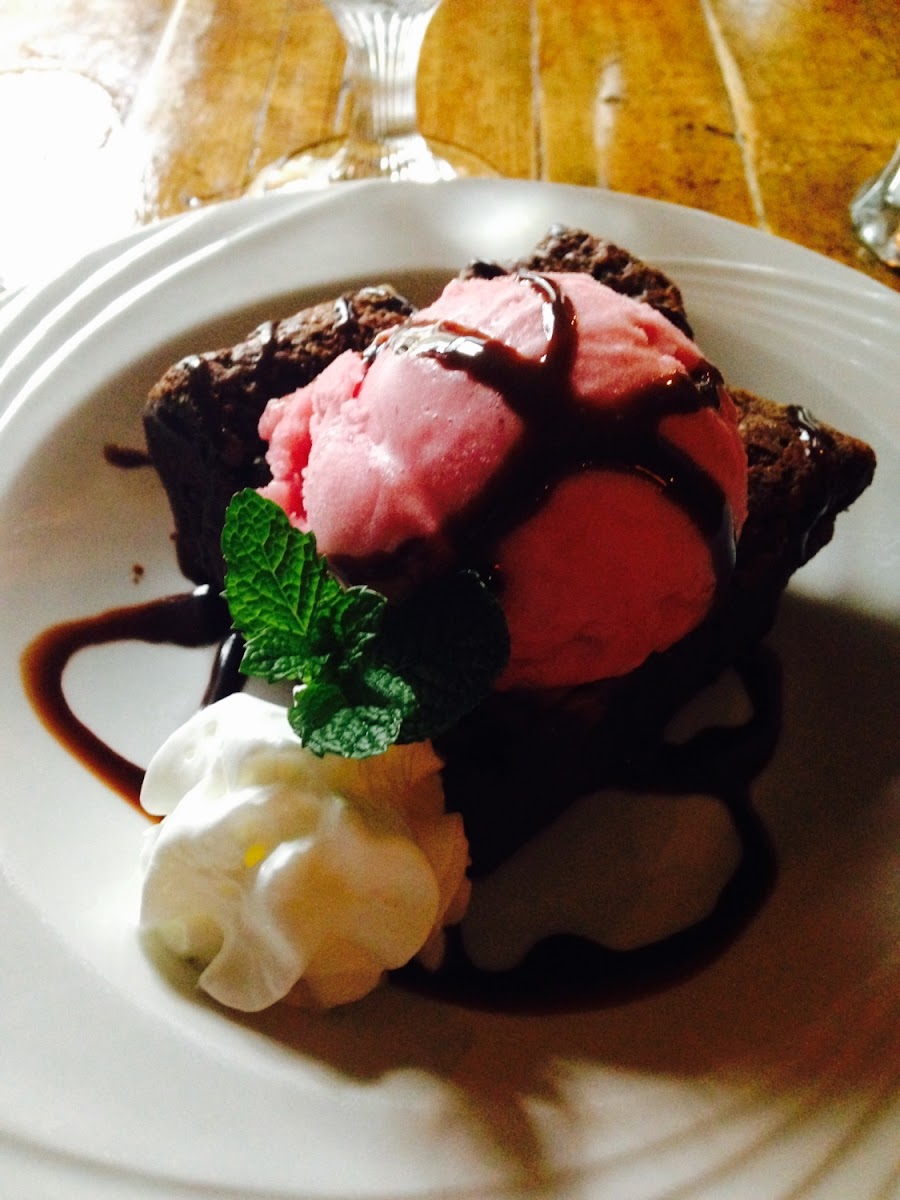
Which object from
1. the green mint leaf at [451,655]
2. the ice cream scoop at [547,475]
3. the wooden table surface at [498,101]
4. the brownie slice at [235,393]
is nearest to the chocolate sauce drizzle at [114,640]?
the brownie slice at [235,393]

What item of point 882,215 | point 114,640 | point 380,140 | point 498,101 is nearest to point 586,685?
point 114,640

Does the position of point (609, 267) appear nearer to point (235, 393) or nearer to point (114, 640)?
point (235, 393)

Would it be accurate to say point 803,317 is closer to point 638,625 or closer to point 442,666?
point 638,625

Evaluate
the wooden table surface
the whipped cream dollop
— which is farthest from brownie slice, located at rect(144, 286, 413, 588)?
the wooden table surface

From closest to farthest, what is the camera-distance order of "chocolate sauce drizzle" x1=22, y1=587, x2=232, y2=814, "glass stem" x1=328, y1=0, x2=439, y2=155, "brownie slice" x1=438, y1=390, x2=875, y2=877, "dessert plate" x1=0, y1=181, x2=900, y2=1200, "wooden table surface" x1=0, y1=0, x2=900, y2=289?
1. "dessert plate" x1=0, y1=181, x2=900, y2=1200
2. "brownie slice" x1=438, y1=390, x2=875, y2=877
3. "chocolate sauce drizzle" x1=22, y1=587, x2=232, y2=814
4. "glass stem" x1=328, y1=0, x2=439, y2=155
5. "wooden table surface" x1=0, y1=0, x2=900, y2=289

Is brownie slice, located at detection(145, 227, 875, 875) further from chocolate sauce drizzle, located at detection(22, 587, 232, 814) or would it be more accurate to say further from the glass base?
the glass base
